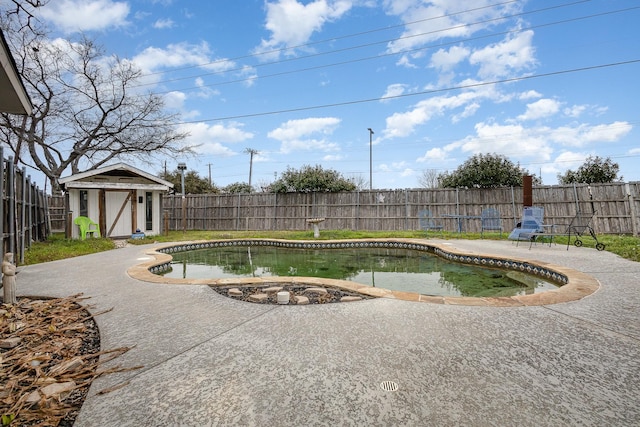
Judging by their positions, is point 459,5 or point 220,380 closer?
point 220,380

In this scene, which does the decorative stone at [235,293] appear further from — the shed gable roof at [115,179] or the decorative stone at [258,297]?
the shed gable roof at [115,179]

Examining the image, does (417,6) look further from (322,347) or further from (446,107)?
(322,347)

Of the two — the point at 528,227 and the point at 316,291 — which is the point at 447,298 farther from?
the point at 528,227

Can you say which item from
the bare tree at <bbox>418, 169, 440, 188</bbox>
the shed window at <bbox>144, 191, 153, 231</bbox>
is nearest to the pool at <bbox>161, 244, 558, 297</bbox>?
the shed window at <bbox>144, 191, 153, 231</bbox>

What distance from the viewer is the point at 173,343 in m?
2.03

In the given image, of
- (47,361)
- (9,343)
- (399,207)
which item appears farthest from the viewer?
(399,207)

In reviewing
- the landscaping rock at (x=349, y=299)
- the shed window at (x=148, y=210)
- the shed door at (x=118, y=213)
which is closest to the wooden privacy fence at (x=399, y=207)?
Result: the shed window at (x=148, y=210)

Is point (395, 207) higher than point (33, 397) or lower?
higher

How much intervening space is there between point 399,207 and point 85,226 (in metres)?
10.6

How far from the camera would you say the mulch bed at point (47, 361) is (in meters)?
1.37

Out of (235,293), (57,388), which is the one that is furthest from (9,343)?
(235,293)

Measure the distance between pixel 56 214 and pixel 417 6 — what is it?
1626 cm

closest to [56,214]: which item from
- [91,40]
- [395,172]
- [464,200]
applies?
[91,40]

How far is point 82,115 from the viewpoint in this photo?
1423 cm
